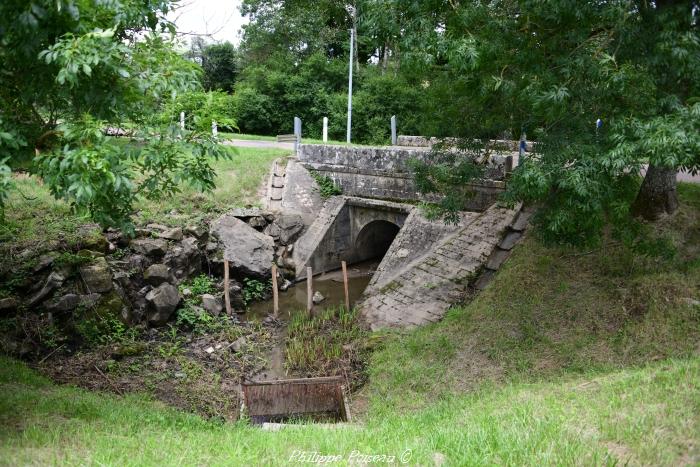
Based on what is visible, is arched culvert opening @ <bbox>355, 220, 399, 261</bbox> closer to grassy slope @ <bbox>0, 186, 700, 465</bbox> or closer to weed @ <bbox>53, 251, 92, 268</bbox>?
grassy slope @ <bbox>0, 186, 700, 465</bbox>

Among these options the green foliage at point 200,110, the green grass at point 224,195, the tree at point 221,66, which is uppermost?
the tree at point 221,66

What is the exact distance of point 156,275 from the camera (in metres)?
13.3

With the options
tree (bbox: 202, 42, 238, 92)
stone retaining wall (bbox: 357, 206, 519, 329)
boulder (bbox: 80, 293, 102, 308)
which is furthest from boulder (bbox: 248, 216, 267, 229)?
tree (bbox: 202, 42, 238, 92)

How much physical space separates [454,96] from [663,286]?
17.5 ft

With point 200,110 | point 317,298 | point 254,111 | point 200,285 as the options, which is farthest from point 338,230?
point 254,111

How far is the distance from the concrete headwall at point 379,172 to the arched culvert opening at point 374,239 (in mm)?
1432

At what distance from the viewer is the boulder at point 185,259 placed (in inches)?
563

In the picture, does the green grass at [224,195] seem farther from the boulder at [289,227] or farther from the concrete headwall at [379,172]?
the concrete headwall at [379,172]

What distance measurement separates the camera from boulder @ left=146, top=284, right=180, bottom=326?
1276 cm

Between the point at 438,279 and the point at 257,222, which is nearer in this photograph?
the point at 438,279

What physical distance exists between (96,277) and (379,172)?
874 centimetres

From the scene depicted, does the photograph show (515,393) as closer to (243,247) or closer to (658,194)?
(658,194)

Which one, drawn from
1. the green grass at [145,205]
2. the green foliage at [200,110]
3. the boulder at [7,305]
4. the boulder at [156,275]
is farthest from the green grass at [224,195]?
the green foliage at [200,110]

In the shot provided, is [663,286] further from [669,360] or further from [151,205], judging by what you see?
[151,205]
